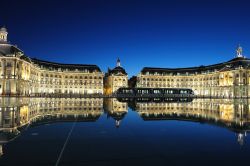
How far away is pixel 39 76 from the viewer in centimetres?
13462

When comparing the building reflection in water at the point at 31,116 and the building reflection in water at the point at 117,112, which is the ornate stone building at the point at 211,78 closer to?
the building reflection in water at the point at 117,112

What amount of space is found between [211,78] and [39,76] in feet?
328

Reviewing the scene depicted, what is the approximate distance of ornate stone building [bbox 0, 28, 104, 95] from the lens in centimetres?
9019

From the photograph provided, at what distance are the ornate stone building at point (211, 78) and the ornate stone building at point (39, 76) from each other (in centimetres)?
3561

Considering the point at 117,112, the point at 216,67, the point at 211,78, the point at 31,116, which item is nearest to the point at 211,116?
the point at 117,112

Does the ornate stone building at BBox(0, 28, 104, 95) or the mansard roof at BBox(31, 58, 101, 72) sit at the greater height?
the mansard roof at BBox(31, 58, 101, 72)

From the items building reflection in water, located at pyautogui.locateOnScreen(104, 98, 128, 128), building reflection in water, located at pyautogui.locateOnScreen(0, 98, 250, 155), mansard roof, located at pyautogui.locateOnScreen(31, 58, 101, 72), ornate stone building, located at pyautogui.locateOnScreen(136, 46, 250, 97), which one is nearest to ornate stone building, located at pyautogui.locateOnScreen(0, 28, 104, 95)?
mansard roof, located at pyautogui.locateOnScreen(31, 58, 101, 72)

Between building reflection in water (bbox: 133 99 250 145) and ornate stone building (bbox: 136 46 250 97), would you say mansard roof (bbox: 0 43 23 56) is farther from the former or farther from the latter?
ornate stone building (bbox: 136 46 250 97)

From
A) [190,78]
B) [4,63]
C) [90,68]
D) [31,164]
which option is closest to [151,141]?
[31,164]

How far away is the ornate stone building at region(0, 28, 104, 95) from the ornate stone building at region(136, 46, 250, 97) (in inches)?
1402

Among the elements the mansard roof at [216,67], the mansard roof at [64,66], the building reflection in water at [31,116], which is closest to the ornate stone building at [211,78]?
the mansard roof at [216,67]

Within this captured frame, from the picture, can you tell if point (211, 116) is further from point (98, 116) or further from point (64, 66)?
point (64, 66)

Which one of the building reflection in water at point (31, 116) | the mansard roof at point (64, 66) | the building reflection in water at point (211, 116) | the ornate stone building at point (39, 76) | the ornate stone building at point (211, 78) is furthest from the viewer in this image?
the mansard roof at point (64, 66)

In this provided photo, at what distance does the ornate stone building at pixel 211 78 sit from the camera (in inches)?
4793
